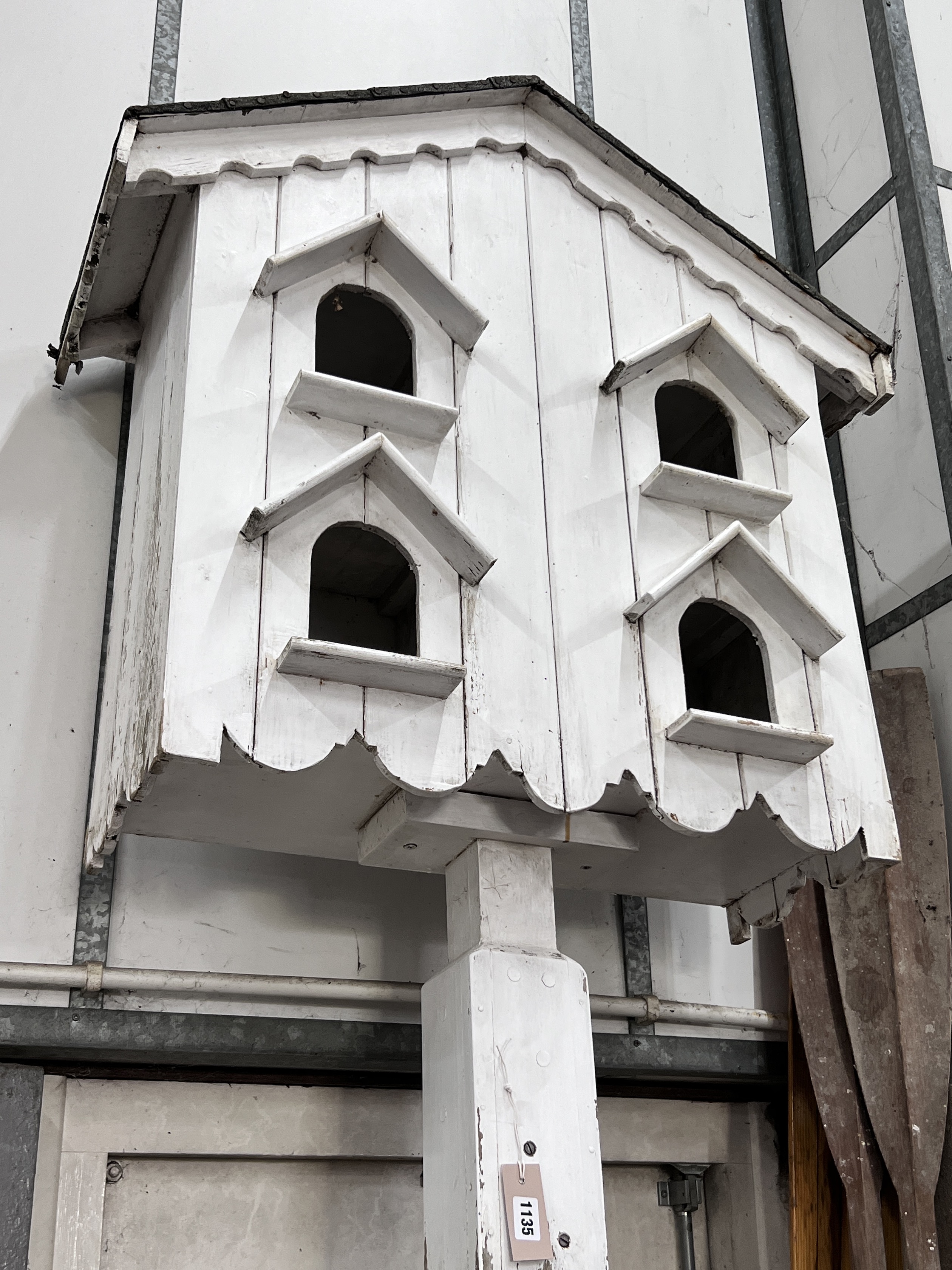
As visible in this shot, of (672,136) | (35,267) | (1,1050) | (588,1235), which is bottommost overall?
(588,1235)

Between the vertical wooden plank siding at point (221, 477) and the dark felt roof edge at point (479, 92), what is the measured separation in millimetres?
122

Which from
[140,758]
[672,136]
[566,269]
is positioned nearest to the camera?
[140,758]

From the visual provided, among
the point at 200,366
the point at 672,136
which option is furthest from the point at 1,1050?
the point at 672,136

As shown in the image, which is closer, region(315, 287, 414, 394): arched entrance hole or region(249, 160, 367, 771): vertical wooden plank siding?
region(249, 160, 367, 771): vertical wooden plank siding

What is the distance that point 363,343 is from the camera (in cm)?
248

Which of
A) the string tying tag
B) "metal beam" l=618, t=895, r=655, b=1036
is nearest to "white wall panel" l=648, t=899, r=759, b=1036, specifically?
"metal beam" l=618, t=895, r=655, b=1036

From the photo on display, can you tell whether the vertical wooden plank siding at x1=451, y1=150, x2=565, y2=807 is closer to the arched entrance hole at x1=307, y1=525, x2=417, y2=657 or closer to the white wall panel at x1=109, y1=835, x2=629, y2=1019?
the arched entrance hole at x1=307, y1=525, x2=417, y2=657

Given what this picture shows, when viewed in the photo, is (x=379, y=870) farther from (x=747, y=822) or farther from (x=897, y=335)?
(x=897, y=335)

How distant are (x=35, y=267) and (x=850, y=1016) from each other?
2470 mm

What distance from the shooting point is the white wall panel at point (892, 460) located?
3.16 m

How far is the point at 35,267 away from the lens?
9.22 feet

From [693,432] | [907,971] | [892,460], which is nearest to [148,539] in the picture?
[693,432]

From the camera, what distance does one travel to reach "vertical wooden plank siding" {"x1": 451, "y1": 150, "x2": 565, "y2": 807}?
188cm

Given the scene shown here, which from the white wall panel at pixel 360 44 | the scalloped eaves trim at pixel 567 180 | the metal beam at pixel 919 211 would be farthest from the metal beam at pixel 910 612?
the white wall panel at pixel 360 44
